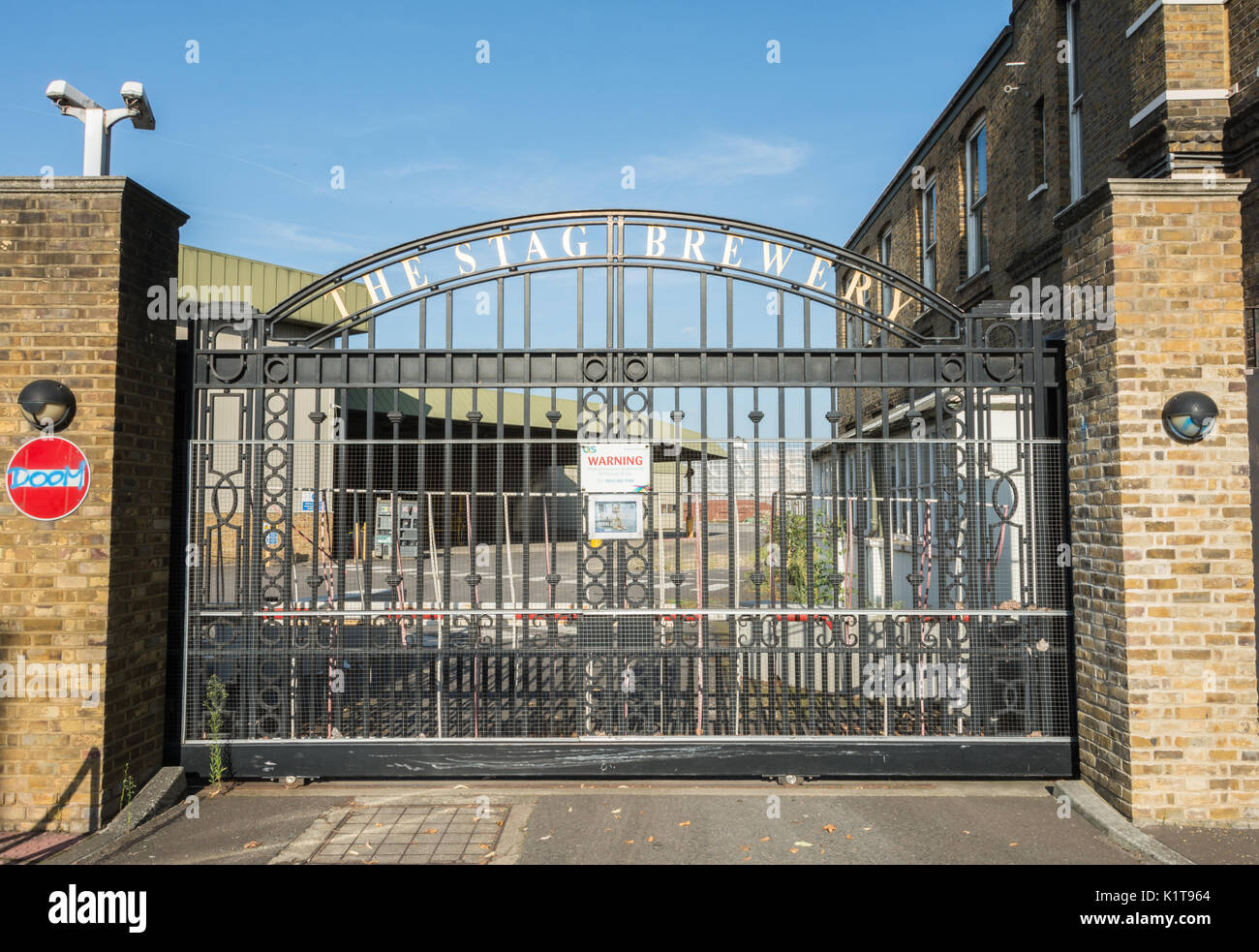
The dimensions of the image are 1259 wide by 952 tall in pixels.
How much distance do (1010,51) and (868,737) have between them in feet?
41.3

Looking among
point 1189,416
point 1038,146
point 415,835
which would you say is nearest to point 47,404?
point 415,835

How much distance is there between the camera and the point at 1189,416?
522cm

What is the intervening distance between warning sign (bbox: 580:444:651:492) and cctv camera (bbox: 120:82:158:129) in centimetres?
397

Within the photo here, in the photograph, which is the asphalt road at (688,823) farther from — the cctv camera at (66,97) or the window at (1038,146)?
the window at (1038,146)

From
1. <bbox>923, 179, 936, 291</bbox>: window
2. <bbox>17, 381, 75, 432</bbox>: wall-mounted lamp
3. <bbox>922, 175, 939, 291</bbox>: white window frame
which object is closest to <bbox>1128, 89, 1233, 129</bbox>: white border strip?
<bbox>922, 175, 939, 291</bbox>: white window frame

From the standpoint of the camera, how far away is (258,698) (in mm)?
5984

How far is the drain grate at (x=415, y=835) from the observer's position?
480 centimetres

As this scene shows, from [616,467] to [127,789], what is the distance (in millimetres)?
3943

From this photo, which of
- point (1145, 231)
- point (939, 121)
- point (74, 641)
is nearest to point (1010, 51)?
point (939, 121)

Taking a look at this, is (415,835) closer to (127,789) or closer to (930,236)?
(127,789)

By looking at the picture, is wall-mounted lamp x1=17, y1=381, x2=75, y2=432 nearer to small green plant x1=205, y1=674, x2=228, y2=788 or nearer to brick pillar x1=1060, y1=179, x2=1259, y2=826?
small green plant x1=205, y1=674, x2=228, y2=788

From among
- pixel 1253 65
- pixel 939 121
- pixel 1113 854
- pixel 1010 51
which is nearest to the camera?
pixel 1113 854

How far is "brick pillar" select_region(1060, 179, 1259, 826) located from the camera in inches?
205

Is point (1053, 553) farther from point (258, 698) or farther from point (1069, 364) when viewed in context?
point (258, 698)
